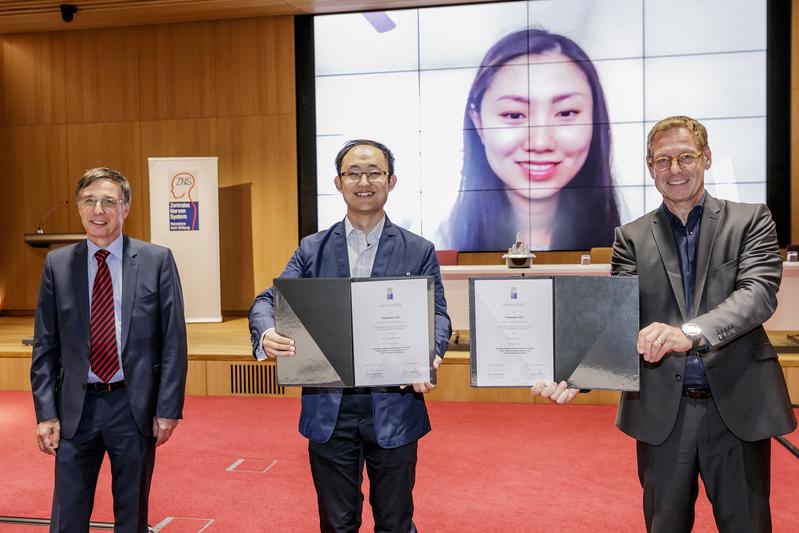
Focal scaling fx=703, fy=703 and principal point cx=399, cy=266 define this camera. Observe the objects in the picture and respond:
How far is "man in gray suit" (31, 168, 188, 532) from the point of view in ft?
Result: 6.67

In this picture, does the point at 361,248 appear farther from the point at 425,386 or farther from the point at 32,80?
the point at 32,80

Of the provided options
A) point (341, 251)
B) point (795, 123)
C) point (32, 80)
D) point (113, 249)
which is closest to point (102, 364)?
point (113, 249)

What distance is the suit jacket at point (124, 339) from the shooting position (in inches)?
80.5

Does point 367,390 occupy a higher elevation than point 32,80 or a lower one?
lower

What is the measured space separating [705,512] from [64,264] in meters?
2.68

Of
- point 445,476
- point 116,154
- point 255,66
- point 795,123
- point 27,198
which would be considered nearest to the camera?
point 445,476

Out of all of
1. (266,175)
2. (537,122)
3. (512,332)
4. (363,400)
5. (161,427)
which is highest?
(537,122)

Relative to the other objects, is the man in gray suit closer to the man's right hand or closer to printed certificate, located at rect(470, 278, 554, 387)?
the man's right hand

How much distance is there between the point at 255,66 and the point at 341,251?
22.9 ft

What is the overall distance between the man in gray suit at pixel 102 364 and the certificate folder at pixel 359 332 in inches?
21.9

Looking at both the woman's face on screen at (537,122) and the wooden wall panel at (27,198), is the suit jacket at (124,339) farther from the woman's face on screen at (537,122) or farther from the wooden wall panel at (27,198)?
the wooden wall panel at (27,198)

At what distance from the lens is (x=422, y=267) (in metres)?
2.01

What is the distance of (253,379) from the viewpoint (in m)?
5.36

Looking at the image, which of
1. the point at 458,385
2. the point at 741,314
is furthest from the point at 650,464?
the point at 458,385
